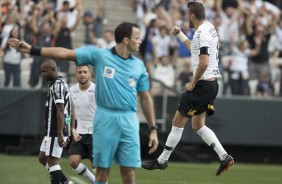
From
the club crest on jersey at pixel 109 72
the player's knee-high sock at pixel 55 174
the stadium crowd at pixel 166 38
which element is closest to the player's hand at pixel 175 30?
the player's knee-high sock at pixel 55 174

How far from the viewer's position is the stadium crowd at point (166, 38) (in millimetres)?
22688

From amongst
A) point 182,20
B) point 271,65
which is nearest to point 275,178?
point 271,65

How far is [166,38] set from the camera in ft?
79.1

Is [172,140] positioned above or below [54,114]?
below

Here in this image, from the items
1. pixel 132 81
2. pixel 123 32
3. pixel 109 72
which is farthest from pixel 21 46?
→ pixel 132 81

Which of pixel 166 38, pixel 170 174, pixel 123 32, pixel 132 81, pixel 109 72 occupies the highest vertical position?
pixel 123 32

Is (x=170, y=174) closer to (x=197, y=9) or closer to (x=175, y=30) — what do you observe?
(x=175, y=30)

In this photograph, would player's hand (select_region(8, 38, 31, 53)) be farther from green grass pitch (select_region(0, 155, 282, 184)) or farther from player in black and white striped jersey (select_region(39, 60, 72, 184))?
green grass pitch (select_region(0, 155, 282, 184))

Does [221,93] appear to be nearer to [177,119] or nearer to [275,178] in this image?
[275,178]

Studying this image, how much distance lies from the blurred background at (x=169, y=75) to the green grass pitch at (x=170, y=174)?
1.07m

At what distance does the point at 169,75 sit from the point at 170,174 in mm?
4921

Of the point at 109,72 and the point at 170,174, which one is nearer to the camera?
the point at 109,72

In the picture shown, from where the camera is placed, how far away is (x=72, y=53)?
10.6 metres

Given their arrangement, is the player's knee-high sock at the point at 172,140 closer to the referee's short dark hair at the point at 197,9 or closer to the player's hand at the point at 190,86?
the player's hand at the point at 190,86
